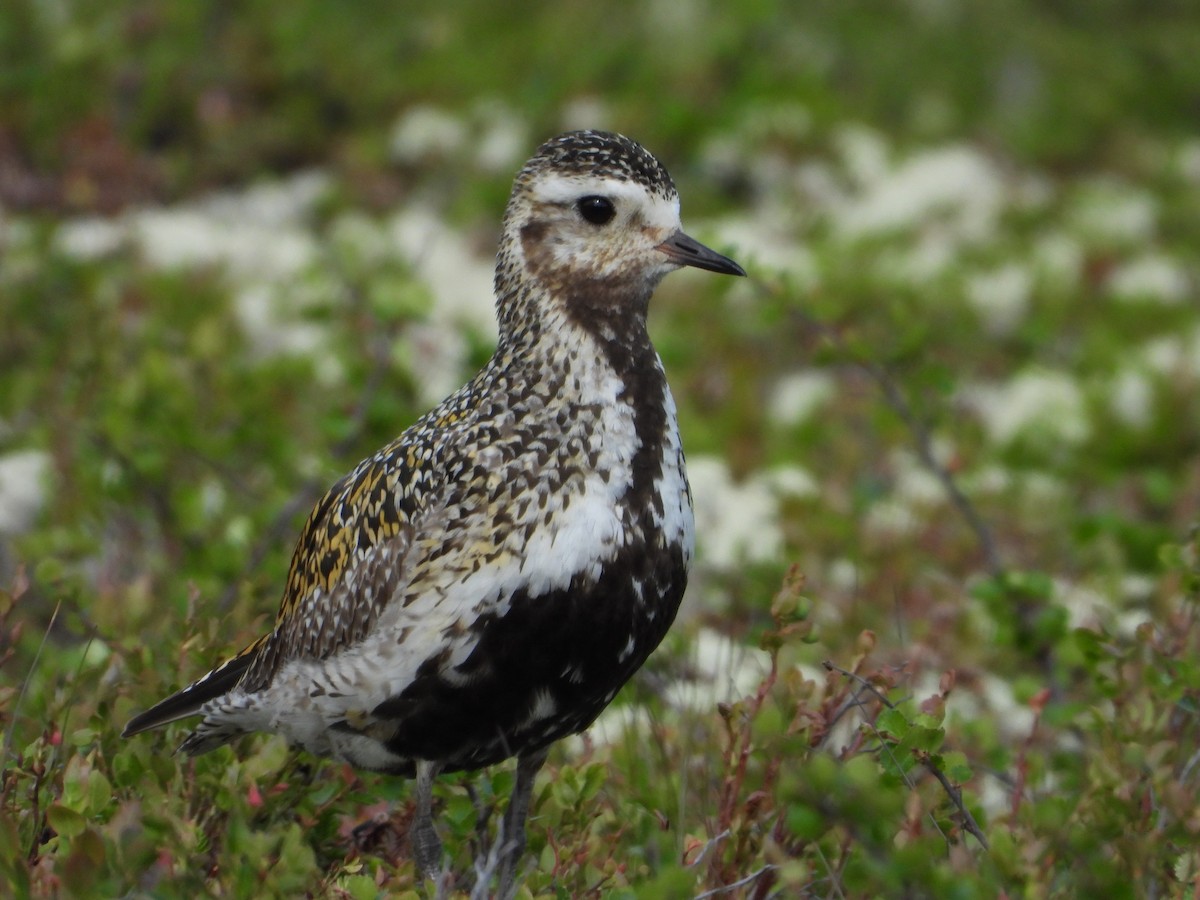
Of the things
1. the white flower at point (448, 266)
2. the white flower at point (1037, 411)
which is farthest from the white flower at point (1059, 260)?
the white flower at point (448, 266)

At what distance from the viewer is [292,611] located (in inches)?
157

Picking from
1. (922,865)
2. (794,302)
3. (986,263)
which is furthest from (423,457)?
(986,263)

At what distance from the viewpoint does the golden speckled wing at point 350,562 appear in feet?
12.0

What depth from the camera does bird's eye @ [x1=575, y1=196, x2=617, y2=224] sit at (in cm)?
386

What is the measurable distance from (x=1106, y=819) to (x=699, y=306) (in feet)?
21.5

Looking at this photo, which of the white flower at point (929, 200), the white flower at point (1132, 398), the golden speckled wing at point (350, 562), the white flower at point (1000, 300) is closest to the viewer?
the golden speckled wing at point (350, 562)

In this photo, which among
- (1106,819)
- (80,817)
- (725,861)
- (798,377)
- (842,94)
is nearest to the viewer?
(80,817)

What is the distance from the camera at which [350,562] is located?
380 cm

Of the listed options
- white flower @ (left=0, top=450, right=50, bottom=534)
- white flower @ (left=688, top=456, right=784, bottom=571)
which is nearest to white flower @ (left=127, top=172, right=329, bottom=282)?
white flower @ (left=0, top=450, right=50, bottom=534)

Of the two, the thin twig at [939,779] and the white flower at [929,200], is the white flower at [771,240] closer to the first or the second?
the white flower at [929,200]

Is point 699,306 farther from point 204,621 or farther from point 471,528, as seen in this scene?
point 471,528

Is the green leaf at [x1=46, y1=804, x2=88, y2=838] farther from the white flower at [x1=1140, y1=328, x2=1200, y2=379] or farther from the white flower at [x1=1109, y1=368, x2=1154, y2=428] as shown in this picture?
the white flower at [x1=1140, y1=328, x2=1200, y2=379]

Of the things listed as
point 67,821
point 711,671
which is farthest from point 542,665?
point 711,671

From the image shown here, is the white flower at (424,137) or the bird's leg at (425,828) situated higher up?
the white flower at (424,137)
